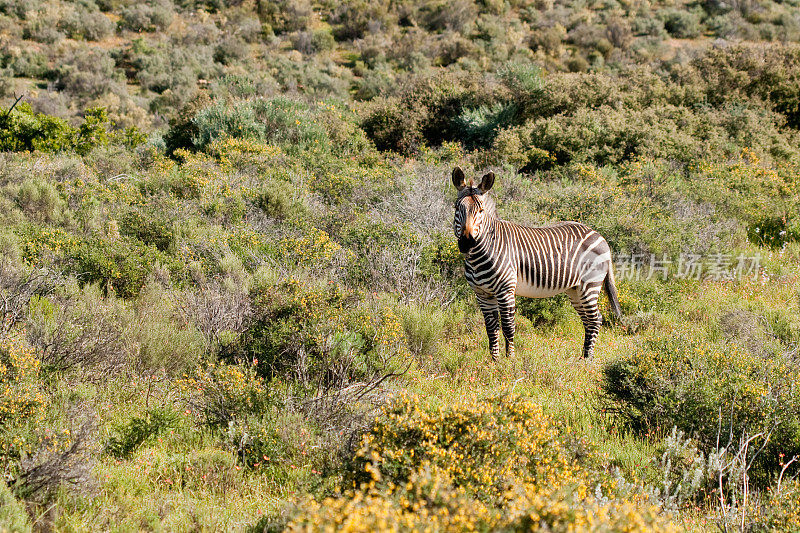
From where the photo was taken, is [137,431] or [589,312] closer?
[137,431]

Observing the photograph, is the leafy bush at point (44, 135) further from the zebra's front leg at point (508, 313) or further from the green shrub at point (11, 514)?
the green shrub at point (11, 514)

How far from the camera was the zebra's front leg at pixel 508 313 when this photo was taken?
6.54 metres

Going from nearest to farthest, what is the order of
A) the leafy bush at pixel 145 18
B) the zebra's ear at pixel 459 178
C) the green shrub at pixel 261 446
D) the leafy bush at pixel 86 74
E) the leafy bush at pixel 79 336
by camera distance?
the green shrub at pixel 261 446, the leafy bush at pixel 79 336, the zebra's ear at pixel 459 178, the leafy bush at pixel 86 74, the leafy bush at pixel 145 18

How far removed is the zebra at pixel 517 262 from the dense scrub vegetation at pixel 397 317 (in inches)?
21.8

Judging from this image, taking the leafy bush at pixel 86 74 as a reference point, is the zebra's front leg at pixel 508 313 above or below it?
below

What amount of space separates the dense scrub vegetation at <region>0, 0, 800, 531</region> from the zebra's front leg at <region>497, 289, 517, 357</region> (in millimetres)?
315

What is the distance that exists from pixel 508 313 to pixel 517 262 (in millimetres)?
656

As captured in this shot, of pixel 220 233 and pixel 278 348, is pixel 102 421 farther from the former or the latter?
pixel 220 233

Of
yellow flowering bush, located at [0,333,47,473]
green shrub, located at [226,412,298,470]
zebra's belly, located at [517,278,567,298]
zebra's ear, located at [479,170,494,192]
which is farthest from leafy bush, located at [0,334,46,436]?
zebra's belly, located at [517,278,567,298]

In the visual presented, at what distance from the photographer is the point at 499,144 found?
13.8 metres

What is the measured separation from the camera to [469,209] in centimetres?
573
